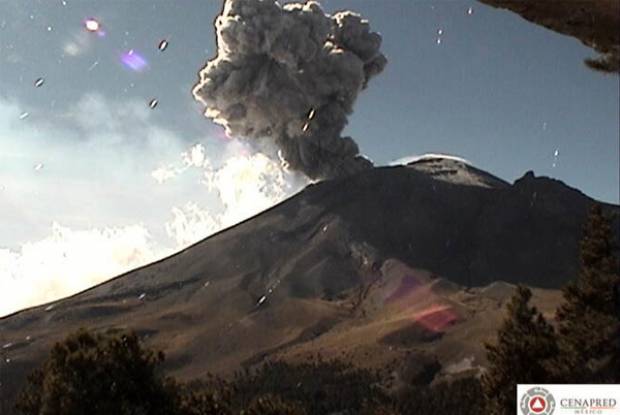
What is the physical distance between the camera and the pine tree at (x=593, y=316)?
2425cm

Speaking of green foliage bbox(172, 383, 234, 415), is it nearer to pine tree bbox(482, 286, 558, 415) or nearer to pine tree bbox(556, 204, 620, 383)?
pine tree bbox(482, 286, 558, 415)

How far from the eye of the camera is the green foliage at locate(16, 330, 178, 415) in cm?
1644

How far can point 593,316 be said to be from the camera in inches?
993

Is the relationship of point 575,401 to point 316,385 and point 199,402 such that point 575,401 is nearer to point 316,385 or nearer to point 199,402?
point 199,402

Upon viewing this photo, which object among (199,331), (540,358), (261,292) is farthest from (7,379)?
(540,358)

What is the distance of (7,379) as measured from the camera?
154 metres

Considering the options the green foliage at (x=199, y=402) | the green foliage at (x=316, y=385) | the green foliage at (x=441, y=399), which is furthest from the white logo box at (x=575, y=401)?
the green foliage at (x=316, y=385)

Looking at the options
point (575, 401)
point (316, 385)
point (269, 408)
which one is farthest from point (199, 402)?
point (316, 385)

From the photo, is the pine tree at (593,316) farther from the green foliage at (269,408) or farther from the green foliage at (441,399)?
the green foliage at (441,399)

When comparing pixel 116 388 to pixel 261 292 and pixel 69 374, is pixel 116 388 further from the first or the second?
pixel 261 292

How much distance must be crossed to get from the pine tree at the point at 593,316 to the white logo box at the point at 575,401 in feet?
19.8

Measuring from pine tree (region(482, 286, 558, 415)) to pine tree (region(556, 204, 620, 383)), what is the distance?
674 mm

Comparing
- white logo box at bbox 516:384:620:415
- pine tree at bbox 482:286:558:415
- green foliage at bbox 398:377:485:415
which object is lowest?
white logo box at bbox 516:384:620:415

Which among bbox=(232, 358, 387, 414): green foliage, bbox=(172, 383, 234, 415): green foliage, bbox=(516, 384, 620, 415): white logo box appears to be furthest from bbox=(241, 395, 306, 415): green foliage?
bbox=(232, 358, 387, 414): green foliage
